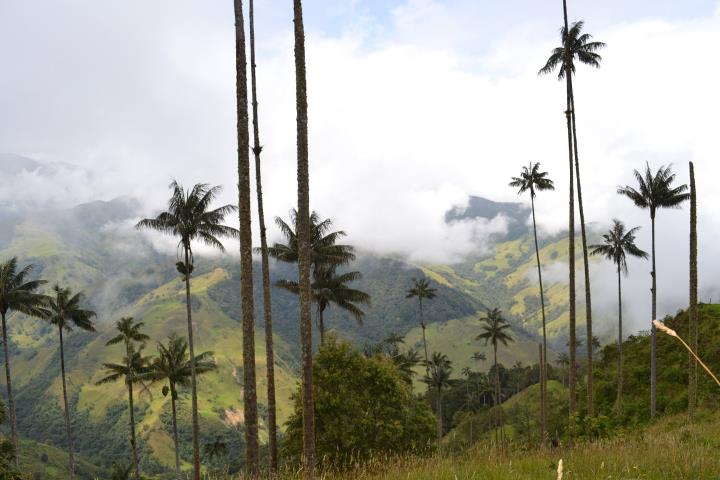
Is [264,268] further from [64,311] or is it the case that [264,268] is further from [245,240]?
[64,311]

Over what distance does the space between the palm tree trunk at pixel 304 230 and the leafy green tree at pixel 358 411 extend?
13.4m

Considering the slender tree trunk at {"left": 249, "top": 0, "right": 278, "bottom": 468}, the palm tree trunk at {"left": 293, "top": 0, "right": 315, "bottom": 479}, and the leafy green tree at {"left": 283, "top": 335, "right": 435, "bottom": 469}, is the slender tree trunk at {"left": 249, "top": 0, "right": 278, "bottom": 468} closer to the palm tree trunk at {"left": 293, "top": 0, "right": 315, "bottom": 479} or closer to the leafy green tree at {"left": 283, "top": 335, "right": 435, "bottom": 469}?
the leafy green tree at {"left": 283, "top": 335, "right": 435, "bottom": 469}

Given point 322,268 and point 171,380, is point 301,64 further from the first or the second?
point 171,380

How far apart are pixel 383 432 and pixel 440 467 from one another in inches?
703

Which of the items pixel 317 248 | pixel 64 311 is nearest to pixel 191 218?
pixel 317 248

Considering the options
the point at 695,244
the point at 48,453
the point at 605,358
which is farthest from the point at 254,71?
the point at 48,453

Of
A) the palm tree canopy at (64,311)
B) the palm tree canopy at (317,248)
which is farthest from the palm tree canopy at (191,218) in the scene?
the palm tree canopy at (64,311)

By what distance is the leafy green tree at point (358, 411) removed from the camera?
2550 centimetres

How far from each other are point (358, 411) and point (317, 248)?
457 inches

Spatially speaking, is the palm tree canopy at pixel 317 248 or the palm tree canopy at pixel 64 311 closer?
the palm tree canopy at pixel 317 248

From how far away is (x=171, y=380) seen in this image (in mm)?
45719

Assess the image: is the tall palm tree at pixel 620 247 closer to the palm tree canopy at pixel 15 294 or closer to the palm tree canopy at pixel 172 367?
the palm tree canopy at pixel 172 367

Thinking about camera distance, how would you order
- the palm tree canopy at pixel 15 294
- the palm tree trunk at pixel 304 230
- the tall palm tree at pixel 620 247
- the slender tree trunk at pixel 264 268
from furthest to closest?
the tall palm tree at pixel 620 247 → the palm tree canopy at pixel 15 294 → the slender tree trunk at pixel 264 268 → the palm tree trunk at pixel 304 230

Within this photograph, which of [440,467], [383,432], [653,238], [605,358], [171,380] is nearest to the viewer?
[440,467]
